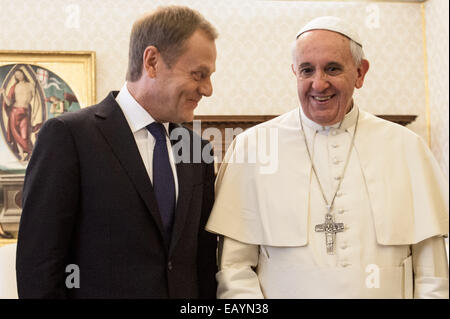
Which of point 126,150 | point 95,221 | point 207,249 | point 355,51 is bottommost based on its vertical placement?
point 207,249

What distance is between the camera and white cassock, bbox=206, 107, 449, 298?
226 cm

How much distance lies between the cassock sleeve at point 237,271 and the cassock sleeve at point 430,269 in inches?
26.3

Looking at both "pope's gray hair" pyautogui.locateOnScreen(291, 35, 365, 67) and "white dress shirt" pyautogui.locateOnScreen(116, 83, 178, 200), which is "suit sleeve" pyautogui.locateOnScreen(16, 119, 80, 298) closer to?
"white dress shirt" pyautogui.locateOnScreen(116, 83, 178, 200)

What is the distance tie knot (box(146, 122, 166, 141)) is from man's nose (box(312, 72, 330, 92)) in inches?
27.3

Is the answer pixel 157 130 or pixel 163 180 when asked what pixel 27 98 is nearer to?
pixel 157 130

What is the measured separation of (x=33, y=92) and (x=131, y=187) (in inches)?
164

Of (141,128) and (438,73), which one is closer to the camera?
(141,128)

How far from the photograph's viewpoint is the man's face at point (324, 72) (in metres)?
2.35

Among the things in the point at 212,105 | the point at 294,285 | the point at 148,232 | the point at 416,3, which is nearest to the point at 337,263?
the point at 294,285

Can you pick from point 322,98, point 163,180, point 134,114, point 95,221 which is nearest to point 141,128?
point 134,114

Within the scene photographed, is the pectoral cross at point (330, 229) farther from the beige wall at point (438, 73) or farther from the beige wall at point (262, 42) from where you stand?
the beige wall at point (438, 73)

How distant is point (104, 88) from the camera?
5777mm

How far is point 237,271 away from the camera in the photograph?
Answer: 228 cm

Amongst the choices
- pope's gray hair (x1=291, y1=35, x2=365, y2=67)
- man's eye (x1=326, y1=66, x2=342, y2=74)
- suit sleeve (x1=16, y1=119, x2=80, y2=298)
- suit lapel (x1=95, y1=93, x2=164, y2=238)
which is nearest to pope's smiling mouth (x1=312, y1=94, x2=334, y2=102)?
man's eye (x1=326, y1=66, x2=342, y2=74)
